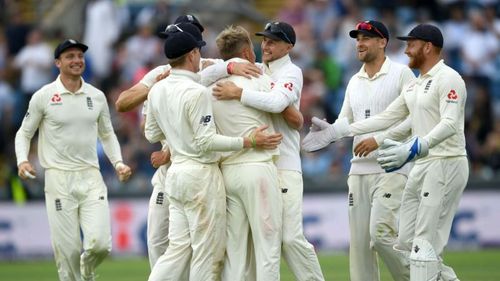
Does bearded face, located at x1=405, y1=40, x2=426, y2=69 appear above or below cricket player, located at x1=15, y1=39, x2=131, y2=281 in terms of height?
above

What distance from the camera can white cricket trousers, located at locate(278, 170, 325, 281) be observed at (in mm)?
12688

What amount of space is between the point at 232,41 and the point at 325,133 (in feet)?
4.85

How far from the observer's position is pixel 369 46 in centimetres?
1379

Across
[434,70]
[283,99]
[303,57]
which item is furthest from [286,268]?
[283,99]

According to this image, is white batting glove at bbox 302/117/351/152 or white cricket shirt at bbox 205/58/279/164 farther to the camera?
white batting glove at bbox 302/117/351/152

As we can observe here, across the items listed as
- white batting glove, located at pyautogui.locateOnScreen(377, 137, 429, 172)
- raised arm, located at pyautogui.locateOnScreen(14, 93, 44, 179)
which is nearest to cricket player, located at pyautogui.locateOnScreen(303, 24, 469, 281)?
white batting glove, located at pyautogui.locateOnScreen(377, 137, 429, 172)

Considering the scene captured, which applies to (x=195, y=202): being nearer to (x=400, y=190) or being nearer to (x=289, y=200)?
(x=289, y=200)

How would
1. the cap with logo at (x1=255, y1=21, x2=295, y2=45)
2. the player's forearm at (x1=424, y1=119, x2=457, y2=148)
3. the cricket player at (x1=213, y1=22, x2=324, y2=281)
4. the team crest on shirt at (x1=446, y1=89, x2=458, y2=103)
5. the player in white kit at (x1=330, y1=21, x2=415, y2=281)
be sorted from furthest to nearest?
the player in white kit at (x1=330, y1=21, x2=415, y2=281) → the cap with logo at (x1=255, y1=21, x2=295, y2=45) → the team crest on shirt at (x1=446, y1=89, x2=458, y2=103) → the cricket player at (x1=213, y1=22, x2=324, y2=281) → the player's forearm at (x1=424, y1=119, x2=457, y2=148)

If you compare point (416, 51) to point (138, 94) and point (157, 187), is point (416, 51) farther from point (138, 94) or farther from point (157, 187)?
point (157, 187)

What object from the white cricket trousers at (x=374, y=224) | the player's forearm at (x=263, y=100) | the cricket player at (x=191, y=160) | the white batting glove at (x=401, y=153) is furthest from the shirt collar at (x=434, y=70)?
the cricket player at (x=191, y=160)

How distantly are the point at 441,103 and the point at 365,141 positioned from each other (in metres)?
1.02

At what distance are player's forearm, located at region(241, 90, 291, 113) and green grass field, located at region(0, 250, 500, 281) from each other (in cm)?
481

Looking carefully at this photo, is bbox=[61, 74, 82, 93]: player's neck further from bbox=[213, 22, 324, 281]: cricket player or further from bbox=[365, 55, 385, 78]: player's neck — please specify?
bbox=[365, 55, 385, 78]: player's neck

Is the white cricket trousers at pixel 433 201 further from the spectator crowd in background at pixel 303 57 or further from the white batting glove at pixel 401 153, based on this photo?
the spectator crowd in background at pixel 303 57
